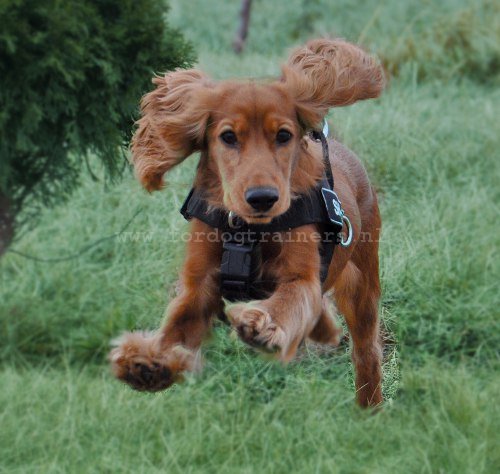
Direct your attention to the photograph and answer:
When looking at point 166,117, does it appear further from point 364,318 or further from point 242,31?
point 242,31

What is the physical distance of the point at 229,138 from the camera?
2520mm

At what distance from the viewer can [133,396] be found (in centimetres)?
529

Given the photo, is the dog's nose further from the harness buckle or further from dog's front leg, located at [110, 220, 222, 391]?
dog's front leg, located at [110, 220, 222, 391]

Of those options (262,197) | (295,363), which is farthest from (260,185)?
(295,363)

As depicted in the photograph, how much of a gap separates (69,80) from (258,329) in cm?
226

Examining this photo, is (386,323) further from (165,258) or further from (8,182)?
(8,182)

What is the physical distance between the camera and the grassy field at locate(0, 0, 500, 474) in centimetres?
378

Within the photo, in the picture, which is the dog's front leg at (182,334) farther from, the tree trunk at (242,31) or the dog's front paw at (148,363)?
the tree trunk at (242,31)

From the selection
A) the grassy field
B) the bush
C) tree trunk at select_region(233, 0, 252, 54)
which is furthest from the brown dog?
tree trunk at select_region(233, 0, 252, 54)

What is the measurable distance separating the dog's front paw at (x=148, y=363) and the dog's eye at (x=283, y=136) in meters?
0.56

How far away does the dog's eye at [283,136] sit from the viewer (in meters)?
2.50

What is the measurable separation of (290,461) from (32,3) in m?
2.41

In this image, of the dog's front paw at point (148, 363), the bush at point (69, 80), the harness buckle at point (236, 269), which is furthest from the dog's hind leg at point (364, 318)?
the bush at point (69, 80)

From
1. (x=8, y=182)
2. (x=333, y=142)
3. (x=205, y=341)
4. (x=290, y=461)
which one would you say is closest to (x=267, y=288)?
(x=205, y=341)
